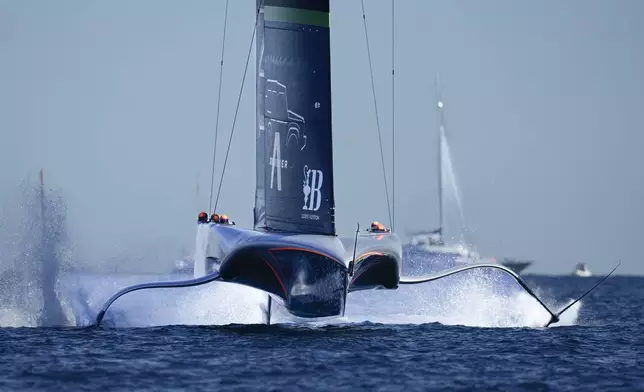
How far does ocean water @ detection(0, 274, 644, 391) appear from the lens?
55.3 feet

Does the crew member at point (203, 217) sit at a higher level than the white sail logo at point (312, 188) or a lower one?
lower

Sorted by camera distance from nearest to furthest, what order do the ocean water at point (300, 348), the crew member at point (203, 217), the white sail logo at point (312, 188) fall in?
the ocean water at point (300, 348) < the white sail logo at point (312, 188) < the crew member at point (203, 217)

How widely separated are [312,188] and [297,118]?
1.38m

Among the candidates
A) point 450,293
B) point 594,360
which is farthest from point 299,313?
point 450,293

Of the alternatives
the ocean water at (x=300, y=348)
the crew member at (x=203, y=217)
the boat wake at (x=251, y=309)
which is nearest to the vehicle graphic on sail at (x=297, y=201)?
the crew member at (x=203, y=217)

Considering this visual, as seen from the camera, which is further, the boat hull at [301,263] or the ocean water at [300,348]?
the boat hull at [301,263]

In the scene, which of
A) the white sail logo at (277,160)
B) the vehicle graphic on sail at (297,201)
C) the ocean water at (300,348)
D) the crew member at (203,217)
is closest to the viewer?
the ocean water at (300,348)

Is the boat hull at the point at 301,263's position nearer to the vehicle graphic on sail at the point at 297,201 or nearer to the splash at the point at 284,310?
the vehicle graphic on sail at the point at 297,201

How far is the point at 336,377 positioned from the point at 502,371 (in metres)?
2.67

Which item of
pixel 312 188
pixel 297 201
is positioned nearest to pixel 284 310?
pixel 297 201

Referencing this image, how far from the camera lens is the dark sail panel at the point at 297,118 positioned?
22.9 meters

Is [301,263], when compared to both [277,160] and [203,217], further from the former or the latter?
[203,217]

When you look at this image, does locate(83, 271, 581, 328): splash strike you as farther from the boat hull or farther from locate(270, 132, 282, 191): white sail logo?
locate(270, 132, 282, 191): white sail logo

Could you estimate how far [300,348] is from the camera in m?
20.2
